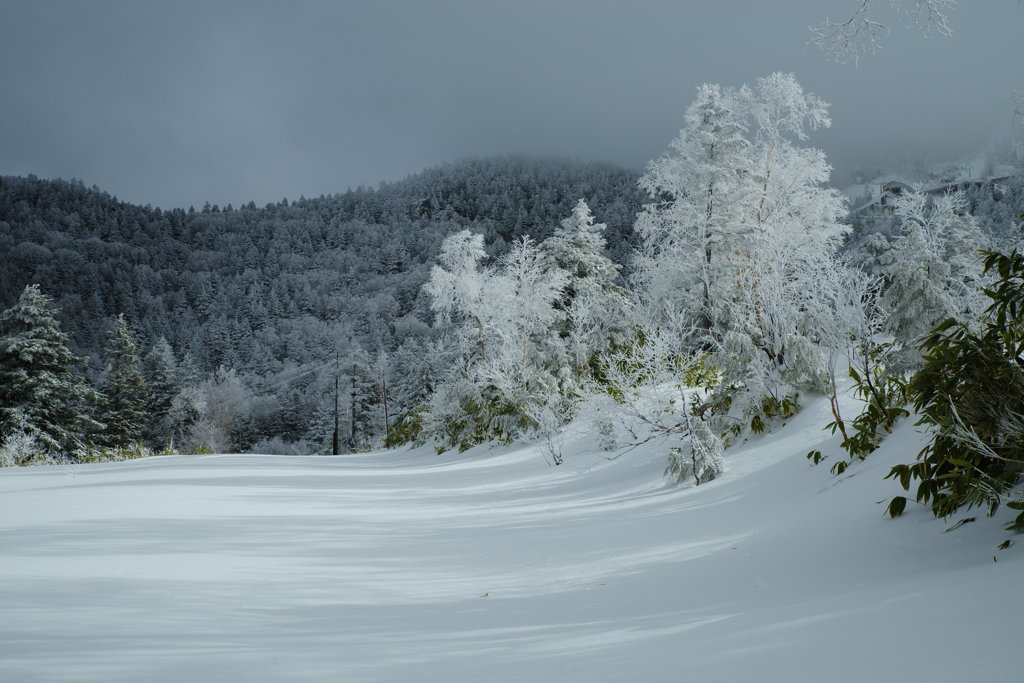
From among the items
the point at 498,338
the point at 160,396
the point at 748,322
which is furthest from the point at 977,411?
the point at 160,396

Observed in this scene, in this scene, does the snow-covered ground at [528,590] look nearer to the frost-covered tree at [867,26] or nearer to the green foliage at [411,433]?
the frost-covered tree at [867,26]

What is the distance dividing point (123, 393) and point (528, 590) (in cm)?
4446

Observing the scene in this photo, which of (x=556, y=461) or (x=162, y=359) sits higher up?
(x=162, y=359)

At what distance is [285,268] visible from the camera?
130 m

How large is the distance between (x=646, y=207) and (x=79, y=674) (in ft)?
54.8

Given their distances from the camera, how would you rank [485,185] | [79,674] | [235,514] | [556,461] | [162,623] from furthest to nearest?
[485,185] < [556,461] < [235,514] < [162,623] < [79,674]

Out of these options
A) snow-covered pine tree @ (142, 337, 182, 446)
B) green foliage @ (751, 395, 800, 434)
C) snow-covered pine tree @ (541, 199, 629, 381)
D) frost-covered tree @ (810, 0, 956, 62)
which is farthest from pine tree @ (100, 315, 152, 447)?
frost-covered tree @ (810, 0, 956, 62)

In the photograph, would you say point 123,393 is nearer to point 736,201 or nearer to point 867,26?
point 736,201

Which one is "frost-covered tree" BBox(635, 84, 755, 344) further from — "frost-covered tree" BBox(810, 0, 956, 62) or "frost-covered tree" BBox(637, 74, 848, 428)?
"frost-covered tree" BBox(810, 0, 956, 62)

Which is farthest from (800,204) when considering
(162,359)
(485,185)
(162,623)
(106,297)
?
→ (485,185)

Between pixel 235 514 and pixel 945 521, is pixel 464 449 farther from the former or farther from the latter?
pixel 945 521

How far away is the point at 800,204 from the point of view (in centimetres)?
1611

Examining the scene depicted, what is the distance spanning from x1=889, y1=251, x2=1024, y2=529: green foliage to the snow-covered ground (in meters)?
0.24

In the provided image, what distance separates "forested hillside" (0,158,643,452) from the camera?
217 feet
